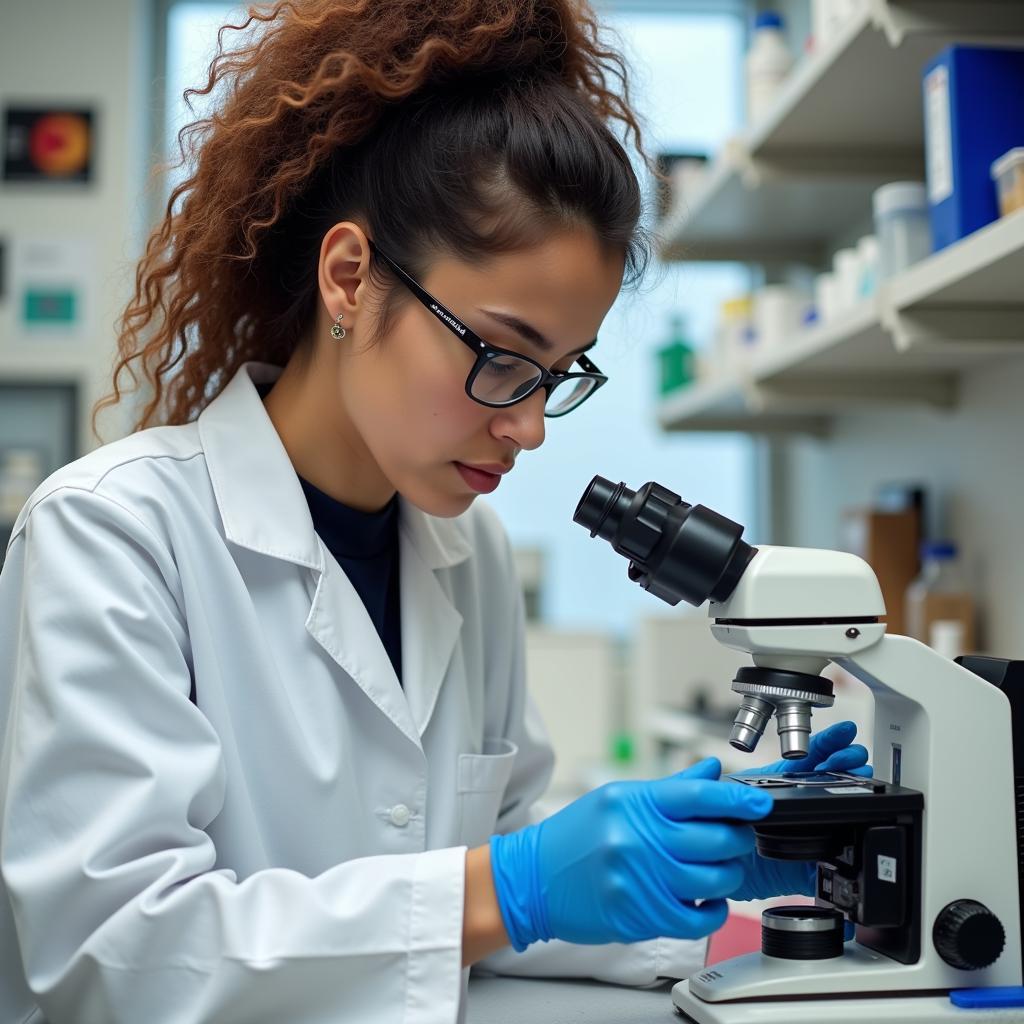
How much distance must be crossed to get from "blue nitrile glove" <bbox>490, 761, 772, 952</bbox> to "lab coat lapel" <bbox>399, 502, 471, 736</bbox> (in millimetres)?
308

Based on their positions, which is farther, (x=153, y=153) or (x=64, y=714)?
(x=153, y=153)

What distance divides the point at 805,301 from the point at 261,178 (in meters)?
1.21

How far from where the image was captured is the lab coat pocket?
44.8 inches

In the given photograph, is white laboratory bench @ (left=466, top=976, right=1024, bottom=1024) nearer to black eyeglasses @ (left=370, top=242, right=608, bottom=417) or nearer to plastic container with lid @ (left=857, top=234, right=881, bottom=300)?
black eyeglasses @ (left=370, top=242, right=608, bottom=417)

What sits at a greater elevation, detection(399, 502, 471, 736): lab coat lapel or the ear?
the ear

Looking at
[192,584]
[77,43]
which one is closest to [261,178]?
[192,584]

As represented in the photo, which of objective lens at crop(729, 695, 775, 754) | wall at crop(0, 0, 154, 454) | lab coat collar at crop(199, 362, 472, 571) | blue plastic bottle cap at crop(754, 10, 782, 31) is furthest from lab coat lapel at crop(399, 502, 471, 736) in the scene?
wall at crop(0, 0, 154, 454)

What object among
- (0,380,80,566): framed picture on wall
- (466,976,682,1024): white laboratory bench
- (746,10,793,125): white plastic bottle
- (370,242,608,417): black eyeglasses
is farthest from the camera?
(0,380,80,566): framed picture on wall

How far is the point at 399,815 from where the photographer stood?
1.05 m

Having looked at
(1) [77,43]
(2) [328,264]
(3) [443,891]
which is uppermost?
(1) [77,43]

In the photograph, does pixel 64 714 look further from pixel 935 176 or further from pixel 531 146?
pixel 935 176

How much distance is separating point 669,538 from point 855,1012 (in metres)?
Answer: 0.35

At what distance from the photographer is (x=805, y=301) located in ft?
6.73

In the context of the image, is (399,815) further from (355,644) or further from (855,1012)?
(855,1012)
